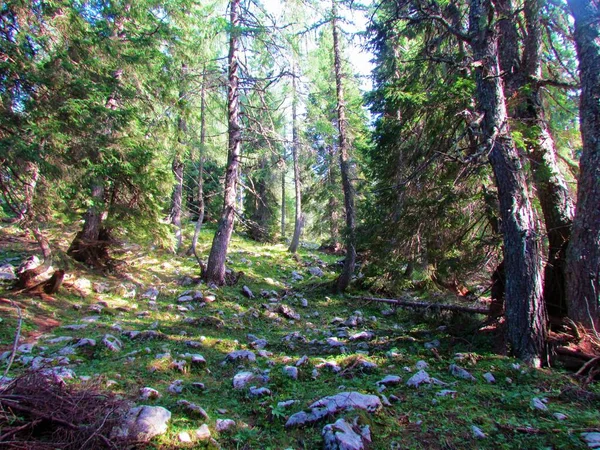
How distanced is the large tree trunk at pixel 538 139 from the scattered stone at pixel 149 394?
586cm

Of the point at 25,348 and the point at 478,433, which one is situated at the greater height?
the point at 478,433

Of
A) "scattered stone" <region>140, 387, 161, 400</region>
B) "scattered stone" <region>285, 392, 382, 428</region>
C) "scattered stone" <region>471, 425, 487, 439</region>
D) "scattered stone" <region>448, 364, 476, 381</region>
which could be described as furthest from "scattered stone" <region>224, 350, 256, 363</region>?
"scattered stone" <region>471, 425, 487, 439</region>

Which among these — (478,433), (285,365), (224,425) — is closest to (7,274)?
(285,365)

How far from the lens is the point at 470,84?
19.2 ft

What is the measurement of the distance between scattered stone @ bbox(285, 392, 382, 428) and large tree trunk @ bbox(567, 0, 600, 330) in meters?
3.61

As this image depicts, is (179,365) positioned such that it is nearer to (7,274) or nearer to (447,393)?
(447,393)

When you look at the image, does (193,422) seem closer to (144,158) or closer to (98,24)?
(144,158)

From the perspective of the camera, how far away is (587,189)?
15.6 feet

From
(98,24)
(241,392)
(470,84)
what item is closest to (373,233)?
(470,84)

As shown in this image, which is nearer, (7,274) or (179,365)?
(179,365)

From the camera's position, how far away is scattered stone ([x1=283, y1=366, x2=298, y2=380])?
4402 millimetres

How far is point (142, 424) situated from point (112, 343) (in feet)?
9.97

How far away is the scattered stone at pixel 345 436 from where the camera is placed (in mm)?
2689

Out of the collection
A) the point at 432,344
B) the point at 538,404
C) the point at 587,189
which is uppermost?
the point at 587,189
